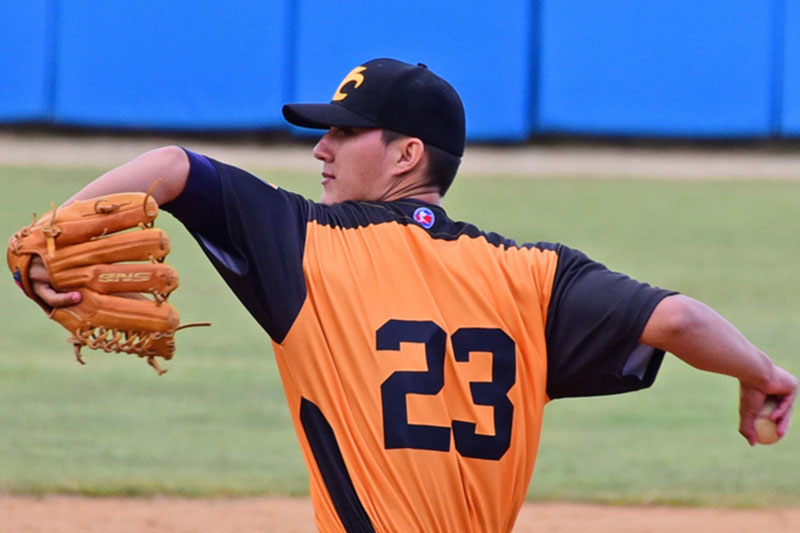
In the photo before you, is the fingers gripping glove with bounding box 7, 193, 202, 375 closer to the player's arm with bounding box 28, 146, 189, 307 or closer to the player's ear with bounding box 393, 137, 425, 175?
the player's arm with bounding box 28, 146, 189, 307

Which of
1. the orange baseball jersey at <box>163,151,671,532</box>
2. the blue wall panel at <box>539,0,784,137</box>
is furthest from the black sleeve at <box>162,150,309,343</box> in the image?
the blue wall panel at <box>539,0,784,137</box>

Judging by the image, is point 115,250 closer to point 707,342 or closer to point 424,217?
point 424,217

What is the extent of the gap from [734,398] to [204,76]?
885cm

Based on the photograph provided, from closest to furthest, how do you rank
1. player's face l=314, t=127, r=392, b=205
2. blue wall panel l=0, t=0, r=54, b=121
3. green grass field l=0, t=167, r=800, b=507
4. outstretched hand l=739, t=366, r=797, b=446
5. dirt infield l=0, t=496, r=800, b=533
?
outstretched hand l=739, t=366, r=797, b=446, player's face l=314, t=127, r=392, b=205, dirt infield l=0, t=496, r=800, b=533, green grass field l=0, t=167, r=800, b=507, blue wall panel l=0, t=0, r=54, b=121

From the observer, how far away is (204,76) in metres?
14.3

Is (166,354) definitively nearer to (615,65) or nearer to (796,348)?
(796,348)

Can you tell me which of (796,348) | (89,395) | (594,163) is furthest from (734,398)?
(594,163)

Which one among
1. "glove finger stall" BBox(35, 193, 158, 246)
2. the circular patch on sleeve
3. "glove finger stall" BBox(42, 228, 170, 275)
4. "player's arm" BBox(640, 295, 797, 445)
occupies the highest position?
"glove finger stall" BBox(35, 193, 158, 246)

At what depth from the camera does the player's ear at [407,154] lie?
2510 mm

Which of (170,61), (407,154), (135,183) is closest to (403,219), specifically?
(407,154)

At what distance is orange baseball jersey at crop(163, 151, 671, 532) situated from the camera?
2.32m

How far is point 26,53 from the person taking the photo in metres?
14.0

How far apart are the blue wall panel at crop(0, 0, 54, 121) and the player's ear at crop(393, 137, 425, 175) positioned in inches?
489

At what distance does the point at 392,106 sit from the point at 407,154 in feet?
0.34
